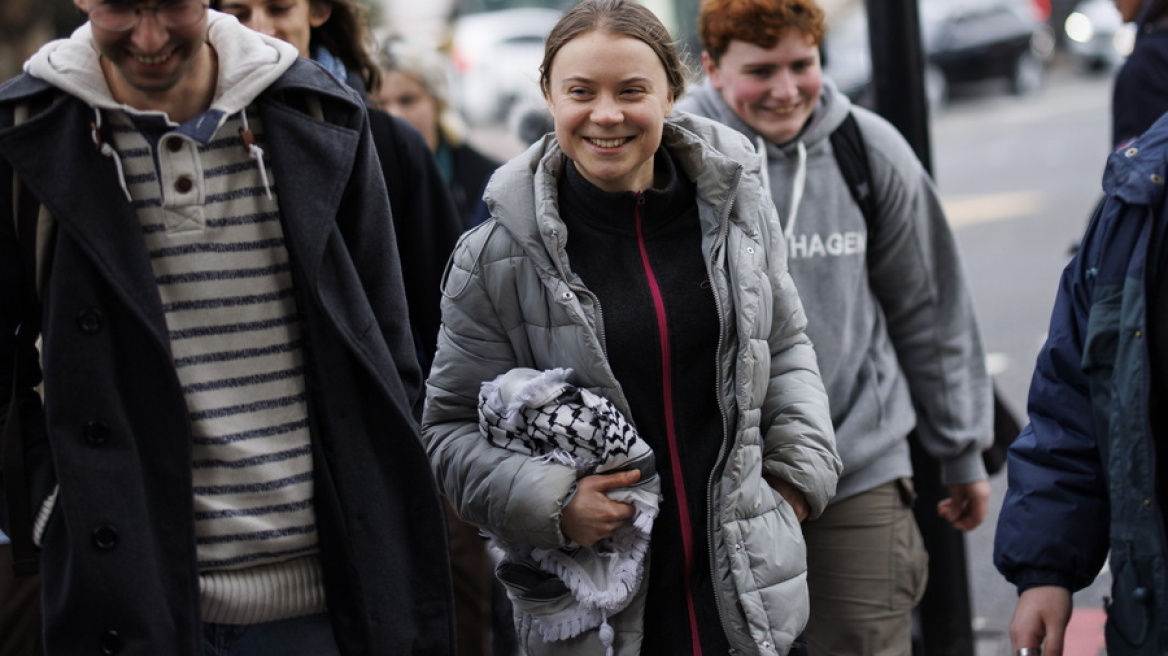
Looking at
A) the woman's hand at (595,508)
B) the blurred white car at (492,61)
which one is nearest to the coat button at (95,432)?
the woman's hand at (595,508)

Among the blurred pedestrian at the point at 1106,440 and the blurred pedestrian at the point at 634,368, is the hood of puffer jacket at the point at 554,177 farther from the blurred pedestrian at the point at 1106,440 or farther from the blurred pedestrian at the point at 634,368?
Answer: the blurred pedestrian at the point at 1106,440

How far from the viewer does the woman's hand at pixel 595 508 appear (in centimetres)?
290

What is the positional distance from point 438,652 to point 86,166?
1083 mm

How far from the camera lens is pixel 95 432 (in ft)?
8.62

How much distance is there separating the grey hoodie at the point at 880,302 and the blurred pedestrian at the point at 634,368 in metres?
0.74

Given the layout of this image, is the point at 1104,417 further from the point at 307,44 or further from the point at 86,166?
the point at 307,44

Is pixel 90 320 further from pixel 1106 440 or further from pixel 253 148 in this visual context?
pixel 1106 440

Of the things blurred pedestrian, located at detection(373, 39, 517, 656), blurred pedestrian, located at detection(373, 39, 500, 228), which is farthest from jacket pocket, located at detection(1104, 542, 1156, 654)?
blurred pedestrian, located at detection(373, 39, 500, 228)

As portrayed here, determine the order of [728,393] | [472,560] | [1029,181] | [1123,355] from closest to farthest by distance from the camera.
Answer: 1. [1123,355]
2. [728,393]
3. [472,560]
4. [1029,181]

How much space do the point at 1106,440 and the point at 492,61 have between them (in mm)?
21769

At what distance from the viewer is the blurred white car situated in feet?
77.3

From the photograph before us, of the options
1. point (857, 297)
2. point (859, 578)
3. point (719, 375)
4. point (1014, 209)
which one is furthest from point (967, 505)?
point (1014, 209)

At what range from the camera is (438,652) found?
2934 mm

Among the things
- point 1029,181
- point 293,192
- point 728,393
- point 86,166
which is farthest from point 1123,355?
point 1029,181
